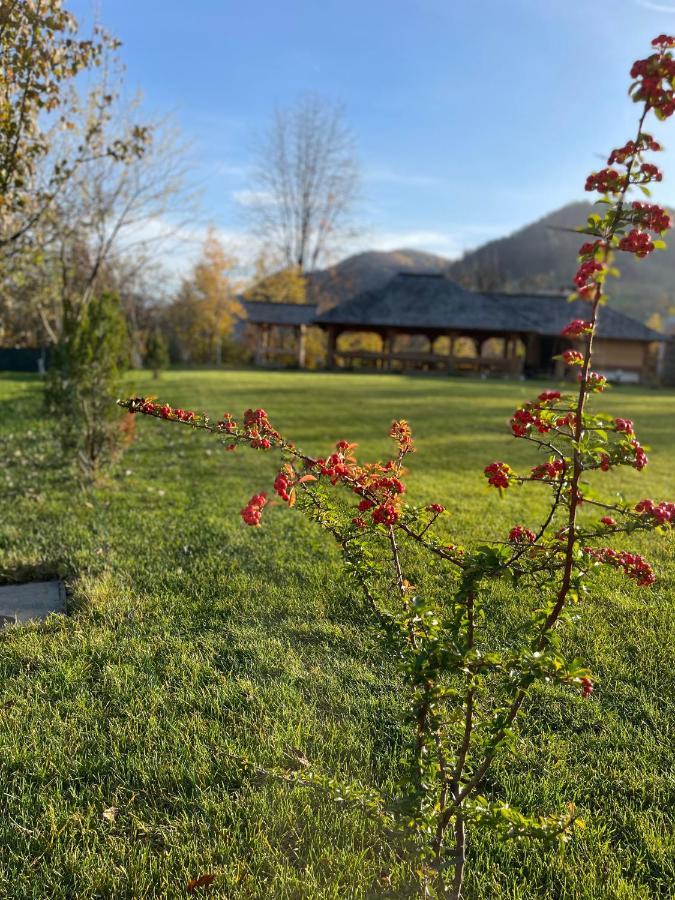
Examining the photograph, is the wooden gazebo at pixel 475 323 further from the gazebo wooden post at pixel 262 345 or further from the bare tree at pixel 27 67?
the bare tree at pixel 27 67

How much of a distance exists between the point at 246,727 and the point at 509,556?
4.47 feet

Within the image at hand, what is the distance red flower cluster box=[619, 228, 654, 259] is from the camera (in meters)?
1.31

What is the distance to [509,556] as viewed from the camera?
148 centimetres

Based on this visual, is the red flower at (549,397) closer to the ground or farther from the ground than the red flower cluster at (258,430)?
farther from the ground

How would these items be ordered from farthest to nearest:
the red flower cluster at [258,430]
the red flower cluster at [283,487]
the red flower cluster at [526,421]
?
the red flower cluster at [258,430] → the red flower cluster at [283,487] → the red flower cluster at [526,421]

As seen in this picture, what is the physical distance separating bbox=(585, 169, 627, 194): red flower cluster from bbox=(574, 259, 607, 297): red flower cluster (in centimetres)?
17

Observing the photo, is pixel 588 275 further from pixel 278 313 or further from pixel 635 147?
pixel 278 313

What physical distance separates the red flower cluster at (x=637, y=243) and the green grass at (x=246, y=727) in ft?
3.07

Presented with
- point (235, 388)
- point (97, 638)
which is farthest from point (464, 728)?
point (235, 388)

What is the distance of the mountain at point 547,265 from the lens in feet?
219

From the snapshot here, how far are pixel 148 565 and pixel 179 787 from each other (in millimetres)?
2038

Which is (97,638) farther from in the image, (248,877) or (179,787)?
(248,877)

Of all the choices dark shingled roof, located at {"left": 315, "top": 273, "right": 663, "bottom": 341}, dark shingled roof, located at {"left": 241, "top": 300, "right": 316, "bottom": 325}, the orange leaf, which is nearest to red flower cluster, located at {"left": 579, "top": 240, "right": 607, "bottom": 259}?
the orange leaf

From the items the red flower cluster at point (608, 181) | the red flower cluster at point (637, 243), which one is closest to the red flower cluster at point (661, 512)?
the red flower cluster at point (637, 243)
